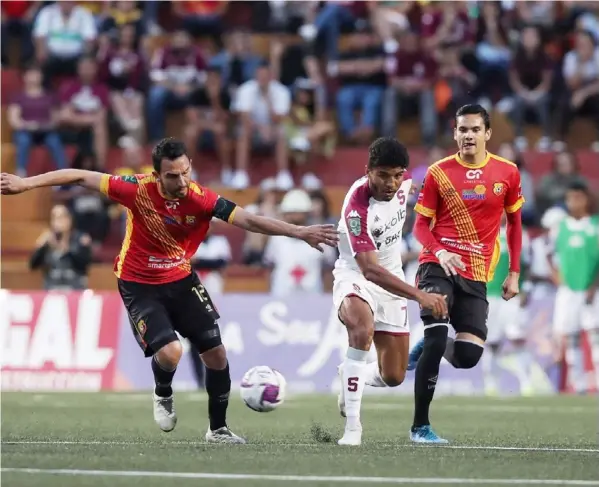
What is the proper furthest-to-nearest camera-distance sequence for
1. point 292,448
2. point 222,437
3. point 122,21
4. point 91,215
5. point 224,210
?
point 122,21
point 91,215
point 222,437
point 224,210
point 292,448

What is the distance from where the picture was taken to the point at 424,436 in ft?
31.7

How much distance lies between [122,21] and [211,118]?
231cm

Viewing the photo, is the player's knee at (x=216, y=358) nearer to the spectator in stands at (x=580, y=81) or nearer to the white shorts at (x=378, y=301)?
the white shorts at (x=378, y=301)

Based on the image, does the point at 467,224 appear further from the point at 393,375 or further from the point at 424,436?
the point at 424,436

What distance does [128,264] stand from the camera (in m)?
9.88

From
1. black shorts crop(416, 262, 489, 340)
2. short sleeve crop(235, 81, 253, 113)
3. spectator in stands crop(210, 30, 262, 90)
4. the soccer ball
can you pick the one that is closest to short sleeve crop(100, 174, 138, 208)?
the soccer ball

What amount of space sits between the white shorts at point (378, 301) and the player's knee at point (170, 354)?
1.20m

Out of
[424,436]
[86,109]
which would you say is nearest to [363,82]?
[86,109]

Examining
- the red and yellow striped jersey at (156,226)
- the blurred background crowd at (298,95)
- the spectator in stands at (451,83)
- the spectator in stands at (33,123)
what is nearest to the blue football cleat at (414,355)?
the red and yellow striped jersey at (156,226)

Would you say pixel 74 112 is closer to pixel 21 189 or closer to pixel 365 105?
pixel 365 105

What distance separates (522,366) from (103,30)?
916 cm

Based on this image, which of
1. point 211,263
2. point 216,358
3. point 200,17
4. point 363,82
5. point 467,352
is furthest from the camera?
point 200,17

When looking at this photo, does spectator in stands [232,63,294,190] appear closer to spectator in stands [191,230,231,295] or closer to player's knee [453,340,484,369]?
spectator in stands [191,230,231,295]

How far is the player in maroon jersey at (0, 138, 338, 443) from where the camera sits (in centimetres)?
942
